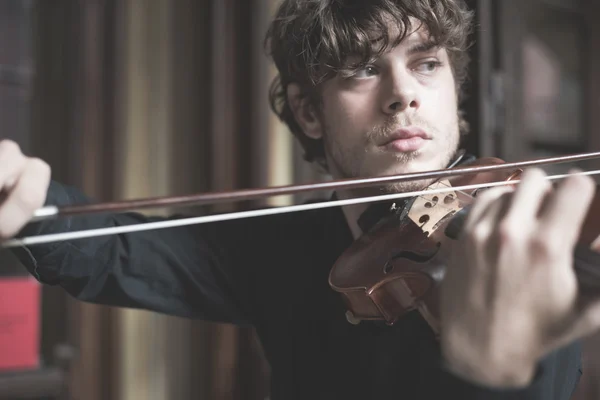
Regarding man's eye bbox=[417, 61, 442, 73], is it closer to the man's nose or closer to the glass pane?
the man's nose

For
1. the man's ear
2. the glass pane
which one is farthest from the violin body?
the glass pane

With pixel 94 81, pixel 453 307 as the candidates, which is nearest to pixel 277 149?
pixel 94 81

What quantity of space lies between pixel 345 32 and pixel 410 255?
0.34m

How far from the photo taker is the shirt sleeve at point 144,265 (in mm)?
767

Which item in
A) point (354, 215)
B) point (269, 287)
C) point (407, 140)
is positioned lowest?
point (269, 287)

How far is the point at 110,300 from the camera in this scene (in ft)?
2.80

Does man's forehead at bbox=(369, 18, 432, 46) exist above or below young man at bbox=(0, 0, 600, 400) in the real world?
above

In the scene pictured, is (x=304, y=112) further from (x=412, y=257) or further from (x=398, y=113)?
(x=412, y=257)

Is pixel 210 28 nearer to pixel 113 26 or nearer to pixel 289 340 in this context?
pixel 113 26

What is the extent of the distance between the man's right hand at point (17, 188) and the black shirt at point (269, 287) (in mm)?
129

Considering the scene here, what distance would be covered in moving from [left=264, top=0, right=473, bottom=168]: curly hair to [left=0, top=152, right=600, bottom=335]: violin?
8.1 inches

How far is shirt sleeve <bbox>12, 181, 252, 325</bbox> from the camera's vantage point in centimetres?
77

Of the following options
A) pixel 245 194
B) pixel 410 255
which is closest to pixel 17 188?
pixel 245 194

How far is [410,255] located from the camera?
68cm
